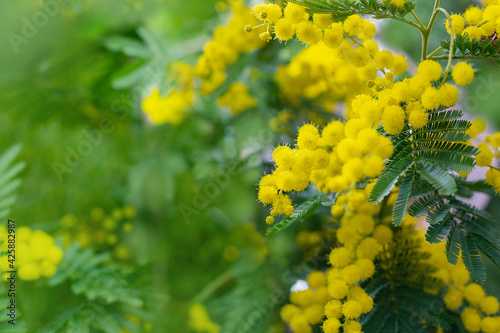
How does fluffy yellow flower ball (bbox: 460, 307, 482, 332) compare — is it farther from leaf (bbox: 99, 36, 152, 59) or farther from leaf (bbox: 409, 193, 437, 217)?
leaf (bbox: 99, 36, 152, 59)

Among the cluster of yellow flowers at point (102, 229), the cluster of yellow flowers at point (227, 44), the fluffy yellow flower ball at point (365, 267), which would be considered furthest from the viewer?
the cluster of yellow flowers at point (102, 229)

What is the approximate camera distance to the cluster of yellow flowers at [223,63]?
84 cm

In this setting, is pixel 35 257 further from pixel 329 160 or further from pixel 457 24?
pixel 457 24

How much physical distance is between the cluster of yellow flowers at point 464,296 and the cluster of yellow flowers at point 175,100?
0.63 m

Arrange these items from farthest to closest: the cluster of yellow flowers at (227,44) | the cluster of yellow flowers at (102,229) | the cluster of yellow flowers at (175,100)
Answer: the cluster of yellow flowers at (102,229)
the cluster of yellow flowers at (175,100)
the cluster of yellow flowers at (227,44)

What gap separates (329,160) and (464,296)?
31 cm

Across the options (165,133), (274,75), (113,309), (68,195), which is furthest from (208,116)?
(113,309)

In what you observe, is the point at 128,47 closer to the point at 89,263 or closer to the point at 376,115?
A: the point at 89,263

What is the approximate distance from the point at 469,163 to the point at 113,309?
62 centimetres

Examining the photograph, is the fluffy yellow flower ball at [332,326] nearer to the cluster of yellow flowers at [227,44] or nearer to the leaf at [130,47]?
the cluster of yellow flowers at [227,44]

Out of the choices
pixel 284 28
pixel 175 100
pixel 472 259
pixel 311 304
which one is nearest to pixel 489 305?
pixel 472 259

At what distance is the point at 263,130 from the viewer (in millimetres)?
931

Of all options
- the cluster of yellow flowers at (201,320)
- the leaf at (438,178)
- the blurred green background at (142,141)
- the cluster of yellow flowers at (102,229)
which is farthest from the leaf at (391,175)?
the cluster of yellow flowers at (102,229)

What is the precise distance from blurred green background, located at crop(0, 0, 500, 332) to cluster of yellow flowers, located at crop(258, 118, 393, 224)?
1.22 ft
